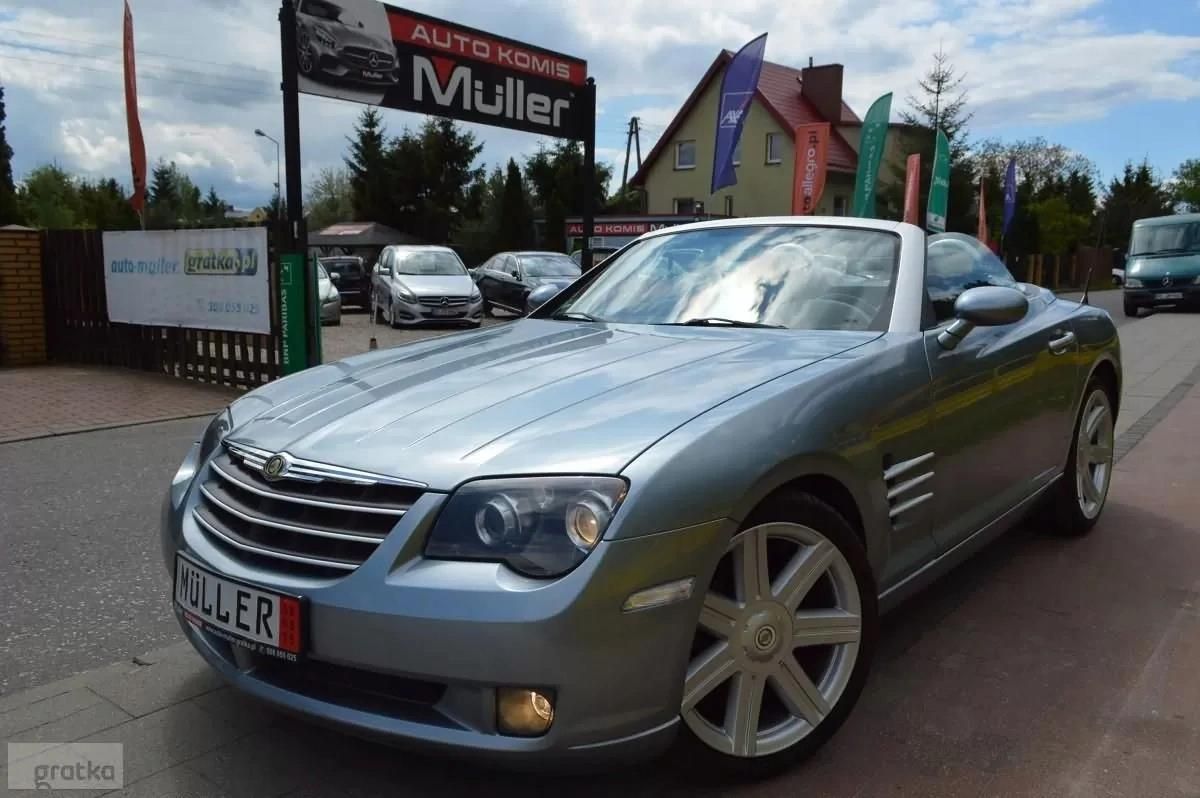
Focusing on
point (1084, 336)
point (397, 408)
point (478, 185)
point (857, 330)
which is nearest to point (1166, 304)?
point (1084, 336)

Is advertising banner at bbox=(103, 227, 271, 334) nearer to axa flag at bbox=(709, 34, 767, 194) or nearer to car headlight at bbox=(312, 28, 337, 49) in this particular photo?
car headlight at bbox=(312, 28, 337, 49)

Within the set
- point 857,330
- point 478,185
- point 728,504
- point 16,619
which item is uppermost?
point 478,185

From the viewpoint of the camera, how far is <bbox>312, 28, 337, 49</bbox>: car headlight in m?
9.44

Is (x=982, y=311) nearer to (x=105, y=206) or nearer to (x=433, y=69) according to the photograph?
(x=433, y=69)

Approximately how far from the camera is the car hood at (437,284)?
17.6 metres

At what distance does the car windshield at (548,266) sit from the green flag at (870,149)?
5.98 meters

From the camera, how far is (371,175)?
170 feet

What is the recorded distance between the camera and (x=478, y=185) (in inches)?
2005

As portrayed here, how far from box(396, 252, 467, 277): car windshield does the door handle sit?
1521cm

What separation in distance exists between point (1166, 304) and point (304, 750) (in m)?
22.7

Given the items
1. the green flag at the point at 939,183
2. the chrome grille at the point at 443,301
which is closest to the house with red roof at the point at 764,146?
the green flag at the point at 939,183

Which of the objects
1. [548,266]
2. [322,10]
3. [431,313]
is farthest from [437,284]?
[322,10]

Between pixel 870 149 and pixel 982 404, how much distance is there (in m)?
18.1

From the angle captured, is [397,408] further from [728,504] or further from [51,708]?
[51,708]
